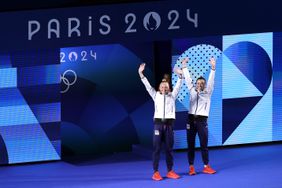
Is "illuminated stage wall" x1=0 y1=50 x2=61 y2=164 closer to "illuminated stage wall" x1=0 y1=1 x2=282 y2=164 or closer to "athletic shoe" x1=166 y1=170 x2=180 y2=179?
"illuminated stage wall" x1=0 y1=1 x2=282 y2=164

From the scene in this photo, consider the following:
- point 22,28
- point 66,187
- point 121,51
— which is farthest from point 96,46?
point 66,187

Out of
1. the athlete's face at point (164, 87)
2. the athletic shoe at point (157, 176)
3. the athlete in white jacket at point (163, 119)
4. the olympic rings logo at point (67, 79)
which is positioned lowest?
the athletic shoe at point (157, 176)

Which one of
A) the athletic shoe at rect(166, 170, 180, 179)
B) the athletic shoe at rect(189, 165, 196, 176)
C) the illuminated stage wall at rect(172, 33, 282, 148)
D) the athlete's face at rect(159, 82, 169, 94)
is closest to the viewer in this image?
the athlete's face at rect(159, 82, 169, 94)

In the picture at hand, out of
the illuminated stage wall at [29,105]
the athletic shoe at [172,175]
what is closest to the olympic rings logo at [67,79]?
the illuminated stage wall at [29,105]

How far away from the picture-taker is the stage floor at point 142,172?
1616 centimetres

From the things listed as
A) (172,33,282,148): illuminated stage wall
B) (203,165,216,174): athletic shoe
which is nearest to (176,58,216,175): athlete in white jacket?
(203,165,216,174): athletic shoe

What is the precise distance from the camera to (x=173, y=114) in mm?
16188

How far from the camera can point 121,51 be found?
17.8m

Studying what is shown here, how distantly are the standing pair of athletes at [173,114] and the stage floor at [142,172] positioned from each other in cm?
33

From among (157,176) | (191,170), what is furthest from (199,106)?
(157,176)

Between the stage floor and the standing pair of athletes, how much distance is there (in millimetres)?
333

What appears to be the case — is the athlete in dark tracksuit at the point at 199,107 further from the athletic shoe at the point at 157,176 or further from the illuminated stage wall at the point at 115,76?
the illuminated stage wall at the point at 115,76

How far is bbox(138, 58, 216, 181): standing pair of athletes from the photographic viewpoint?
16.1m

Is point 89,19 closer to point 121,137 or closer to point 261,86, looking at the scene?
point 121,137
